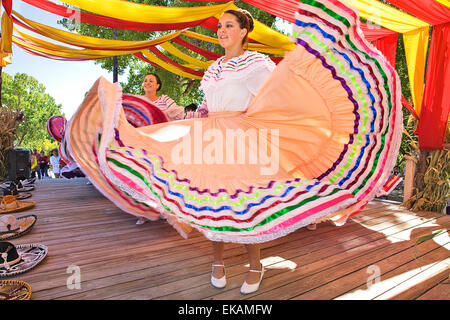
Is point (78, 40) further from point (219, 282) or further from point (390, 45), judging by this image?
point (390, 45)

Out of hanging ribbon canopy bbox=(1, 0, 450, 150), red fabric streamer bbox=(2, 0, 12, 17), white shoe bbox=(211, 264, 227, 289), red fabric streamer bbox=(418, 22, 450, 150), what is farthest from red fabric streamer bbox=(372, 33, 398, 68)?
red fabric streamer bbox=(2, 0, 12, 17)

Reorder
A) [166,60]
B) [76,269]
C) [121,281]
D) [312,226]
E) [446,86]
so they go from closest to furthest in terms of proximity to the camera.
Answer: [121,281]
[76,269]
[312,226]
[446,86]
[166,60]

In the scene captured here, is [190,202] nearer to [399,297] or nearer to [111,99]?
[111,99]

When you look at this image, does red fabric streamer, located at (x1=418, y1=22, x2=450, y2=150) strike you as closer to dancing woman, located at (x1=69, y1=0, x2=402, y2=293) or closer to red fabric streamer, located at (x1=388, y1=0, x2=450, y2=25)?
red fabric streamer, located at (x1=388, y1=0, x2=450, y2=25)

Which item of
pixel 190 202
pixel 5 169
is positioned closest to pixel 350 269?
pixel 190 202

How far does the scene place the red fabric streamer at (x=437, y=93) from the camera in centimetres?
306

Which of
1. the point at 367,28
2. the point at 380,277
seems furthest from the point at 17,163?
the point at 367,28

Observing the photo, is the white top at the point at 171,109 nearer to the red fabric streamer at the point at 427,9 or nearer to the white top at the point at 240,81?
the white top at the point at 240,81

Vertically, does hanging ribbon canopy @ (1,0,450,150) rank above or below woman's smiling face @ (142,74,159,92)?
above

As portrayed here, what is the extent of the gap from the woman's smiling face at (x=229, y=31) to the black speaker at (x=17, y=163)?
4.21 meters

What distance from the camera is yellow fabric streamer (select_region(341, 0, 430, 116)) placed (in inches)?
124

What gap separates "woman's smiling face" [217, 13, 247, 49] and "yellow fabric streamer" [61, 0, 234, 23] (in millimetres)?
2128

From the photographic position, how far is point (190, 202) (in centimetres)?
134
